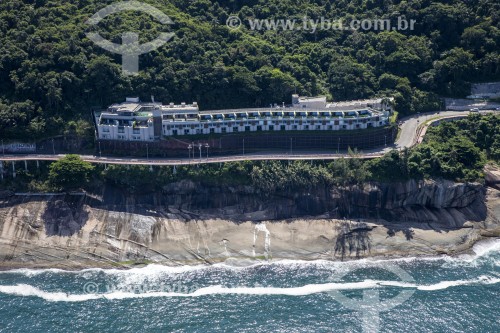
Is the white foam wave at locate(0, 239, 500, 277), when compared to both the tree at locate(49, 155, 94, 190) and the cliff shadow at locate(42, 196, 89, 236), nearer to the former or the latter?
the cliff shadow at locate(42, 196, 89, 236)

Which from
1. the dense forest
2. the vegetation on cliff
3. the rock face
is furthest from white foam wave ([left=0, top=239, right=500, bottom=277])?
the dense forest

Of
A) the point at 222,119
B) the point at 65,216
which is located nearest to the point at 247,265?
the point at 222,119

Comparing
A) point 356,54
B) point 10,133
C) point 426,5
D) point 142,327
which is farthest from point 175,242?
point 426,5

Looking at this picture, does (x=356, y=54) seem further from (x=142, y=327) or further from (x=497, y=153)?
(x=142, y=327)

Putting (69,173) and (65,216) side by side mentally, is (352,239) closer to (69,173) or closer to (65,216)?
(65,216)

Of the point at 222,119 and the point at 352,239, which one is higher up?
the point at 222,119

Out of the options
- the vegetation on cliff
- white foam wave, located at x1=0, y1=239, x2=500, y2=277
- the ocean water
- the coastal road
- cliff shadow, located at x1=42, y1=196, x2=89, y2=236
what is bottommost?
the ocean water

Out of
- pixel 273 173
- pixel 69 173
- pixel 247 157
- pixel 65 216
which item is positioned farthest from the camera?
pixel 247 157
